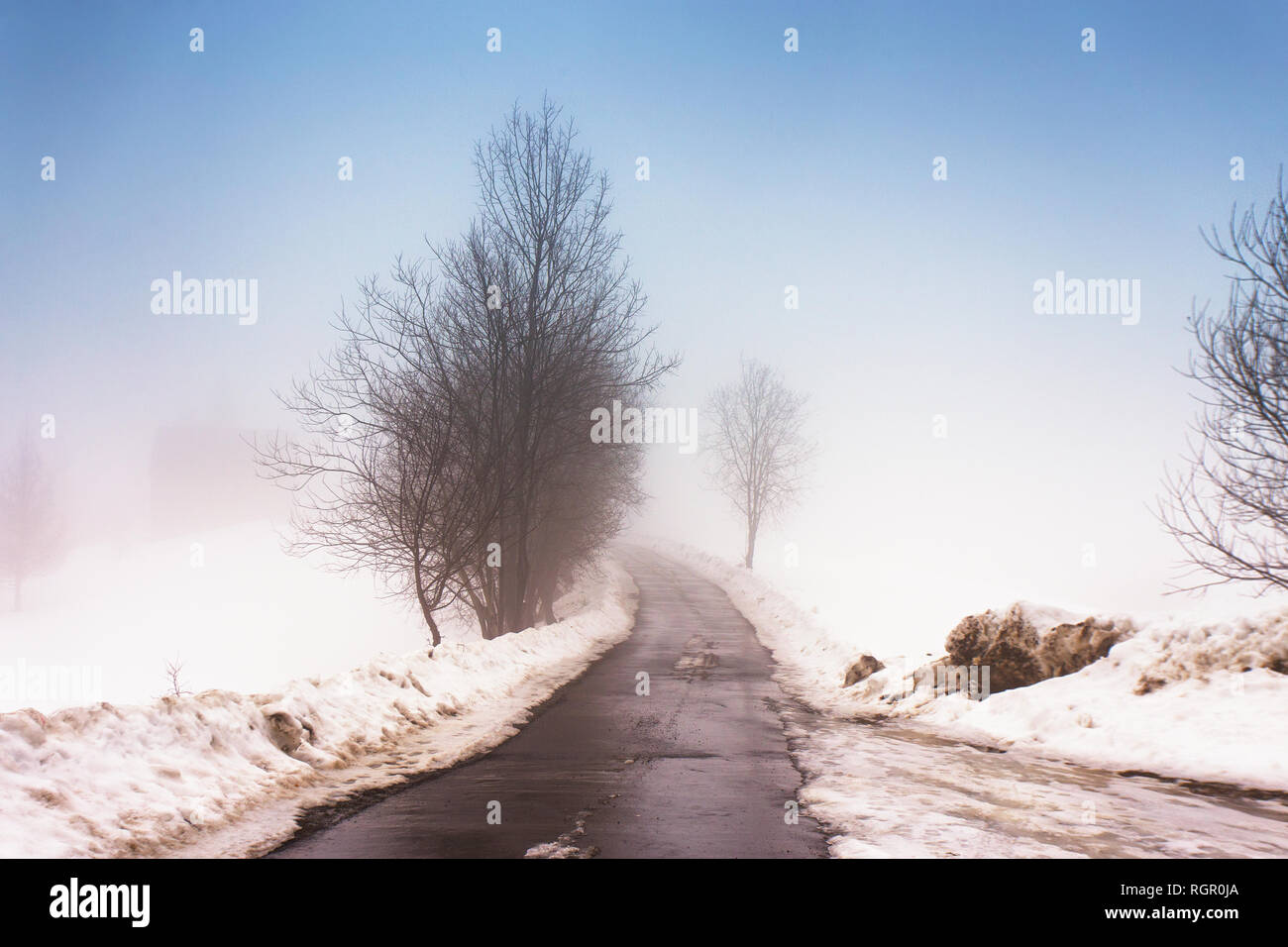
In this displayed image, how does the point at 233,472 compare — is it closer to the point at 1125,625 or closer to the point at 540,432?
the point at 540,432

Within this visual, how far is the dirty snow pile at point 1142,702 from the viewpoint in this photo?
26.7 ft

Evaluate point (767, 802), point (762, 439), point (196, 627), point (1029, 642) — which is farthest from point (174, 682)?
point (762, 439)

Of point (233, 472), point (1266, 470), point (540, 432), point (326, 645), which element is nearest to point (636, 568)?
point (326, 645)

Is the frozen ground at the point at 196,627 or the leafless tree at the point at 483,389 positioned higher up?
the leafless tree at the point at 483,389

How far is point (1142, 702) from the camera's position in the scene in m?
9.46

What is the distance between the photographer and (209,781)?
5.96 meters

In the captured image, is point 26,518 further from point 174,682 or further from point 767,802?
point 767,802

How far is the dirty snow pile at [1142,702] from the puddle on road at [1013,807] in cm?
61

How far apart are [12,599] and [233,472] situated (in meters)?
55.3

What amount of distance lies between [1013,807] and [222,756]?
6.47 metres

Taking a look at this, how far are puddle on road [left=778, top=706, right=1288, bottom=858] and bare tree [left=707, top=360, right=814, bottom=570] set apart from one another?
37999 mm

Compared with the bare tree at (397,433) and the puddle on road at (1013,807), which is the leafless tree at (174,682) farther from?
the puddle on road at (1013,807)

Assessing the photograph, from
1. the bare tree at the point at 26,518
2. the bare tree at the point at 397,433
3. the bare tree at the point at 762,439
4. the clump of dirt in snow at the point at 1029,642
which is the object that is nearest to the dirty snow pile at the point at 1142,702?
the clump of dirt in snow at the point at 1029,642

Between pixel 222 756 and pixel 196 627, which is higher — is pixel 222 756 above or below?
above
